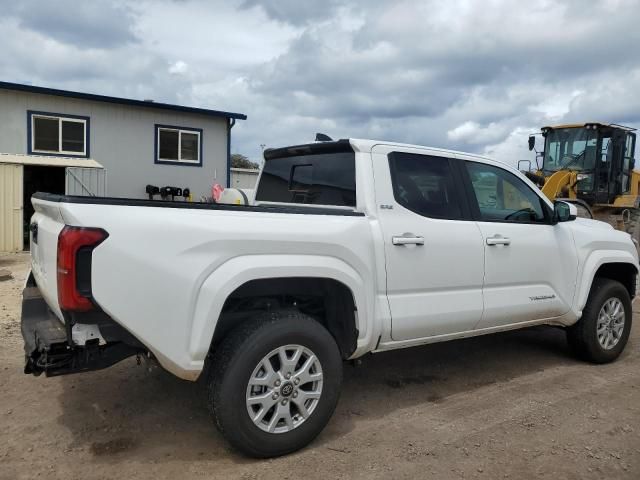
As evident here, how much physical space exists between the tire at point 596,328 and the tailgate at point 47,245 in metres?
4.51

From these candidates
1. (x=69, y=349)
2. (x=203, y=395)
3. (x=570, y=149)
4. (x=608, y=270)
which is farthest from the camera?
Result: (x=570, y=149)

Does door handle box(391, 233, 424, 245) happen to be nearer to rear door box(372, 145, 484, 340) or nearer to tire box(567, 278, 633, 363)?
rear door box(372, 145, 484, 340)

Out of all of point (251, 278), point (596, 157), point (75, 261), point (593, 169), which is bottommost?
point (251, 278)

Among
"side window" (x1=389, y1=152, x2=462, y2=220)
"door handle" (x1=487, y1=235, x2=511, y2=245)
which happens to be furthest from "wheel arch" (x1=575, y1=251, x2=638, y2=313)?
"side window" (x1=389, y1=152, x2=462, y2=220)

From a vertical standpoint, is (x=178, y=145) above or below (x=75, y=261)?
above

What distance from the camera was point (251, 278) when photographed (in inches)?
125

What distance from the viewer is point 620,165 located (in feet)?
46.3

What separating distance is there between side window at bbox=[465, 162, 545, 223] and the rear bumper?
285 cm

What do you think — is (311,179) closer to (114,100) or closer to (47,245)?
(47,245)

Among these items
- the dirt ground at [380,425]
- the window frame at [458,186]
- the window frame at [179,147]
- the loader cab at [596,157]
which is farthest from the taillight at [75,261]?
the window frame at [179,147]

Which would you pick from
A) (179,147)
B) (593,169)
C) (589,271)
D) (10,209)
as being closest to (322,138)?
(589,271)

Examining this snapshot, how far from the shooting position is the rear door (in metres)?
3.84

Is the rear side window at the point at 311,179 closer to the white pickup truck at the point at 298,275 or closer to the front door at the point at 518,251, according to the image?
the white pickup truck at the point at 298,275

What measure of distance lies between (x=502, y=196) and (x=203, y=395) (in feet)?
9.72
